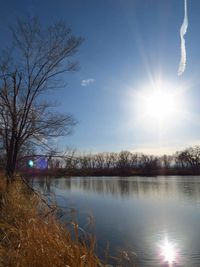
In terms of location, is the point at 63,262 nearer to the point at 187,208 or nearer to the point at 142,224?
the point at 142,224

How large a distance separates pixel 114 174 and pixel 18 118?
58.6 meters

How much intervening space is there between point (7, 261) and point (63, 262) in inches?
26.5

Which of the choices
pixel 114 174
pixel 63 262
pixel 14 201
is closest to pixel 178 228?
pixel 14 201

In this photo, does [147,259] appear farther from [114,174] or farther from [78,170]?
[114,174]

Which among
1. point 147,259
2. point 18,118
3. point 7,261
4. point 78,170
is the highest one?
point 18,118

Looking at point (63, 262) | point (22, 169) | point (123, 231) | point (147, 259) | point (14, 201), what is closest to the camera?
point (63, 262)

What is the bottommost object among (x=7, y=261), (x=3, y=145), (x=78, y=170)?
(x=7, y=261)

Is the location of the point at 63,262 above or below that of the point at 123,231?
above

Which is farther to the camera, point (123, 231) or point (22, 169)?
point (22, 169)

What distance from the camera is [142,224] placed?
1114 centimetres

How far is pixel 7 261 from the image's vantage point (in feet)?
10.8

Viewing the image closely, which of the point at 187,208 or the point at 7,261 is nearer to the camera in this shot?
the point at 7,261

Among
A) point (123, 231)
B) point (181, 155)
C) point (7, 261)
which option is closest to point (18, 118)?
point (123, 231)

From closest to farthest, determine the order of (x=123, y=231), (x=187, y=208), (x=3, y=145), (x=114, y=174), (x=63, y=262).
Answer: (x=63, y=262)
(x=123, y=231)
(x=3, y=145)
(x=187, y=208)
(x=114, y=174)
